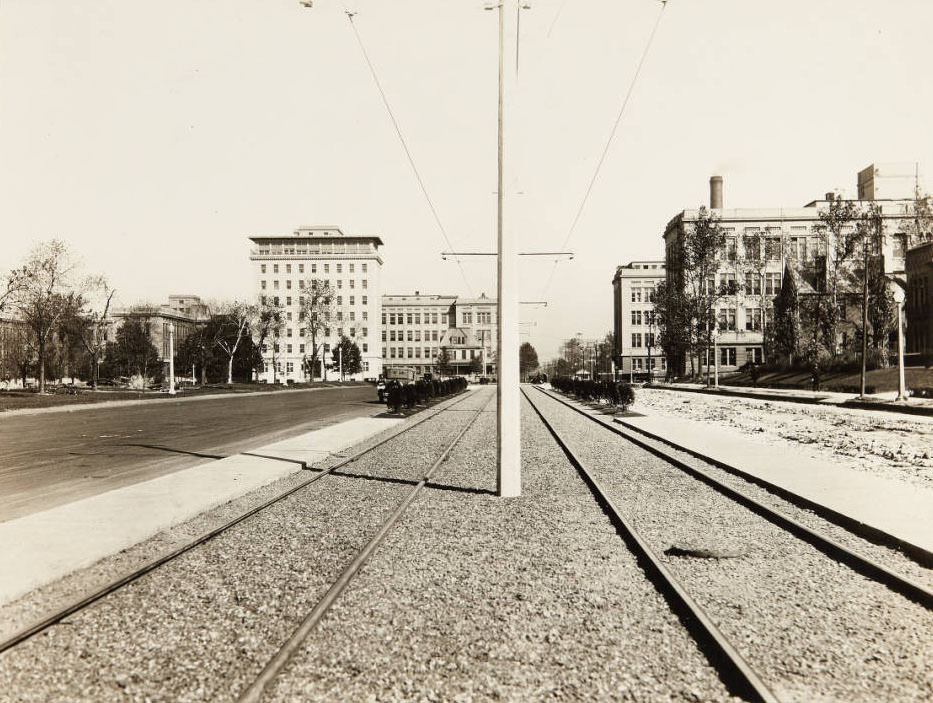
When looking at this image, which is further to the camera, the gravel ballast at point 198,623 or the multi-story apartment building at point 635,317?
the multi-story apartment building at point 635,317

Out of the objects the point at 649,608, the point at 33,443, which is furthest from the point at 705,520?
the point at 33,443

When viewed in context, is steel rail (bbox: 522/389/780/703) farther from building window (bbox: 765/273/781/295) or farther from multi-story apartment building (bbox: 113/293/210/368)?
building window (bbox: 765/273/781/295)

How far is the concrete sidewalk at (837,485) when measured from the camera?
748cm

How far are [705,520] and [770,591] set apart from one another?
266 centimetres

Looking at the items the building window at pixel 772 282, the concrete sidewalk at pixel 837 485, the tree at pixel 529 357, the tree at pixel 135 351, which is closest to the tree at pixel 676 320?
the building window at pixel 772 282

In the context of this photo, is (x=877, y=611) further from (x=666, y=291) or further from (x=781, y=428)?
(x=666, y=291)

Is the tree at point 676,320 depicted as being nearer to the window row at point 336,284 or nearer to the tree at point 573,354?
the tree at point 573,354

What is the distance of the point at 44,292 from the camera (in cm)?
4331

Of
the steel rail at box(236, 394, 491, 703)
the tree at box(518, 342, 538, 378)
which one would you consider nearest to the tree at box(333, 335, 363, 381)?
the tree at box(518, 342, 538, 378)

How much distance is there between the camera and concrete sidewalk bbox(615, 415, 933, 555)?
748 centimetres

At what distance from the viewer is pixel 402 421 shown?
965 inches

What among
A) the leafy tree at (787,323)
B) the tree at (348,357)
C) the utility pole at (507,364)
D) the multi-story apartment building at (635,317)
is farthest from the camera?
the multi-story apartment building at (635,317)

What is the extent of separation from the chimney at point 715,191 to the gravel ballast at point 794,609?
9134cm

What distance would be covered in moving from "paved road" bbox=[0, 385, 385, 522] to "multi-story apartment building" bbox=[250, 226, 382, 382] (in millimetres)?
101603
